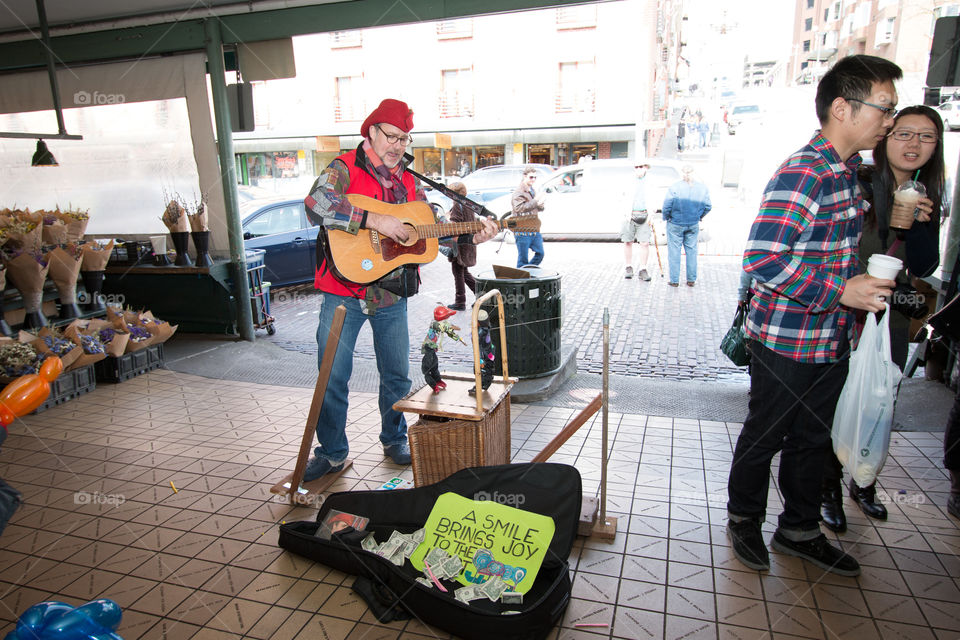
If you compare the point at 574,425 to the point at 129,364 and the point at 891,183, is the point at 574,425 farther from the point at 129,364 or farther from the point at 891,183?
Result: the point at 129,364

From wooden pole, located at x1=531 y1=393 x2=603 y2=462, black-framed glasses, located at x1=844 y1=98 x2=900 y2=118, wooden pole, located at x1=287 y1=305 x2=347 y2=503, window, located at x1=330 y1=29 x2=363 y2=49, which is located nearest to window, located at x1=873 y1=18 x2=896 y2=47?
black-framed glasses, located at x1=844 y1=98 x2=900 y2=118

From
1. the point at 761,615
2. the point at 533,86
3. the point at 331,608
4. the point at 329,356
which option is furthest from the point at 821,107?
the point at 533,86

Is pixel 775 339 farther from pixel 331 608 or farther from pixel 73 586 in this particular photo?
pixel 73 586

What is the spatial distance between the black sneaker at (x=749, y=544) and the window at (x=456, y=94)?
20348 mm

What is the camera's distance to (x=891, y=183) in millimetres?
2908

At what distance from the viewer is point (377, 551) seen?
109 inches

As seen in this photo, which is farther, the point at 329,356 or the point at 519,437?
the point at 519,437

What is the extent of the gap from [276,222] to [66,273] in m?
3.81

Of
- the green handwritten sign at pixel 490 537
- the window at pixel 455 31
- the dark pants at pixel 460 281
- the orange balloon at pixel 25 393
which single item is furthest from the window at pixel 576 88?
the orange balloon at pixel 25 393

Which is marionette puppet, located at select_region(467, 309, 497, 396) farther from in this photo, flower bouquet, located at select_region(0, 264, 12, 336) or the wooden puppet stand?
flower bouquet, located at select_region(0, 264, 12, 336)

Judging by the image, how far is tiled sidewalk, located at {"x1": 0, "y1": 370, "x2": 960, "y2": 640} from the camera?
248 centimetres

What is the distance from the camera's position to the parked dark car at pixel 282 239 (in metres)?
9.18

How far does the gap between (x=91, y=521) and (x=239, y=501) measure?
0.77m

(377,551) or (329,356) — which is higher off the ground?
(329,356)
